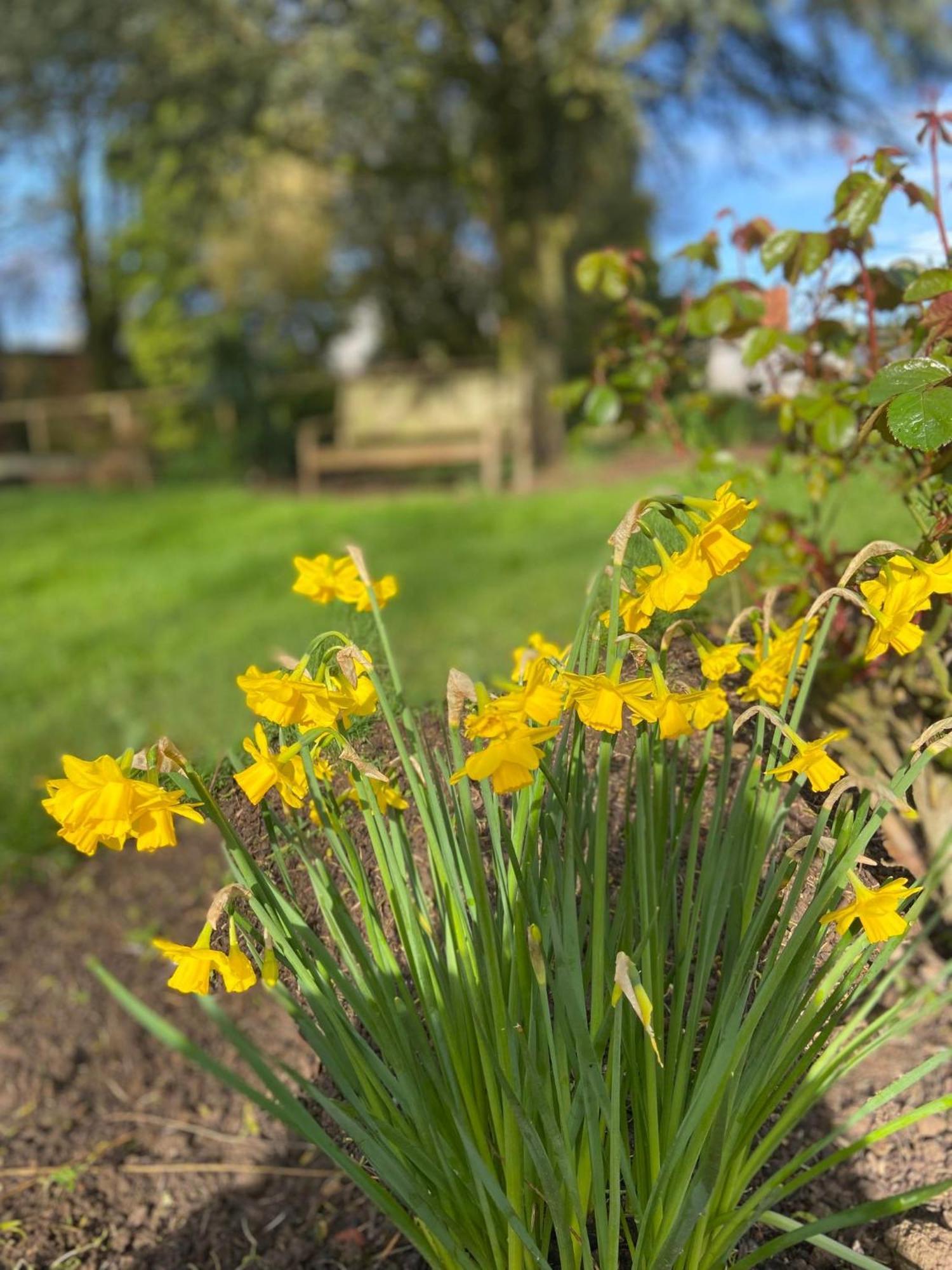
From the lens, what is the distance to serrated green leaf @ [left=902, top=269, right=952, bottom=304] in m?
1.11

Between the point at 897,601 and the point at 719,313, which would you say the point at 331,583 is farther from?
the point at 719,313

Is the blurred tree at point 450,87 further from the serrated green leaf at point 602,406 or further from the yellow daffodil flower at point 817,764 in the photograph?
the yellow daffodil flower at point 817,764

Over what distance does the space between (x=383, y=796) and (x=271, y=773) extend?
6.6 inches

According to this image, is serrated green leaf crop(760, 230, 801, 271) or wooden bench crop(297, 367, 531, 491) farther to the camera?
wooden bench crop(297, 367, 531, 491)

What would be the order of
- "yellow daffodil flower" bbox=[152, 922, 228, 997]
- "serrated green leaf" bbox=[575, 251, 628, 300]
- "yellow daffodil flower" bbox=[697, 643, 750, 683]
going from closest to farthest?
"yellow daffodil flower" bbox=[152, 922, 228, 997]
"yellow daffodil flower" bbox=[697, 643, 750, 683]
"serrated green leaf" bbox=[575, 251, 628, 300]

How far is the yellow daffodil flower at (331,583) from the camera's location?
1049 millimetres

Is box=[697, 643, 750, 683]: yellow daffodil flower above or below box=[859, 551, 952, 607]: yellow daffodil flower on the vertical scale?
below

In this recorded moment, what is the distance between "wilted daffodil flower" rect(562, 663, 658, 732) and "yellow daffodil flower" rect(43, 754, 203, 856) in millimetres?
282

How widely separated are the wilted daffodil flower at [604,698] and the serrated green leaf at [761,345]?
2.54 ft

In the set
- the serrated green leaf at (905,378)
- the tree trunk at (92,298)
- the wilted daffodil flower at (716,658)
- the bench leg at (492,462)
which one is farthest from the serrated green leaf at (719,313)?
the tree trunk at (92,298)

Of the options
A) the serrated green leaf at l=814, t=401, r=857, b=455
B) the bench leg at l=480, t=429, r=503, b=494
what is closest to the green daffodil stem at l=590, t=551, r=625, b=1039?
the serrated green leaf at l=814, t=401, r=857, b=455

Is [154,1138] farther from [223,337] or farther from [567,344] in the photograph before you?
[567,344]

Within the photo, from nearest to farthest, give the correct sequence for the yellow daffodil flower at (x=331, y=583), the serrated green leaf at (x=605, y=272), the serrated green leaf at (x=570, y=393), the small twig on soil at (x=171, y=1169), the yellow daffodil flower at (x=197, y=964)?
the yellow daffodil flower at (x=197, y=964)
the yellow daffodil flower at (x=331, y=583)
the small twig on soil at (x=171, y=1169)
the serrated green leaf at (x=605, y=272)
the serrated green leaf at (x=570, y=393)

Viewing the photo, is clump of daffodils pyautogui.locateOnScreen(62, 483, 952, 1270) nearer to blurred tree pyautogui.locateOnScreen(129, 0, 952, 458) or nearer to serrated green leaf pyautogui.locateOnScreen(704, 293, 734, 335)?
serrated green leaf pyautogui.locateOnScreen(704, 293, 734, 335)
